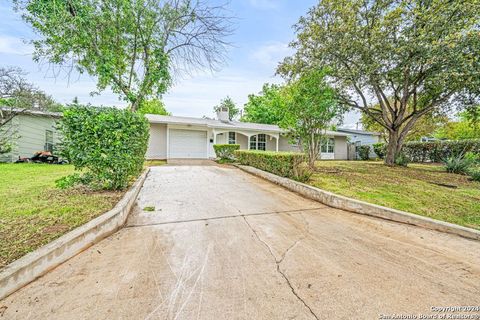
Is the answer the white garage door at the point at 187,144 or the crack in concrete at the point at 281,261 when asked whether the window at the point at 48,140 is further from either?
the crack in concrete at the point at 281,261

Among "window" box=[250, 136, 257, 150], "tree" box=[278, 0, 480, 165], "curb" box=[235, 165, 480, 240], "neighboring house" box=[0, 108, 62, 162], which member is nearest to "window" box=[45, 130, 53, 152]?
"neighboring house" box=[0, 108, 62, 162]

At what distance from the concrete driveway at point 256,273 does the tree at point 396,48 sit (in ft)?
27.9

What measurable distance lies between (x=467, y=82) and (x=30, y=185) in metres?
15.8

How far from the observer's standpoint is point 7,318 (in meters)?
1.61

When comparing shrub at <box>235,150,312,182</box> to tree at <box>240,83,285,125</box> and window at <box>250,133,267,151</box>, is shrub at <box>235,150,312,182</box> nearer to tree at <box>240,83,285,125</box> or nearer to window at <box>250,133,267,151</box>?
window at <box>250,133,267,151</box>

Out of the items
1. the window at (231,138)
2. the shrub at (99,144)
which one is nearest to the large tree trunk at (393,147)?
the window at (231,138)

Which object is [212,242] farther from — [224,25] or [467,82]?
[467,82]

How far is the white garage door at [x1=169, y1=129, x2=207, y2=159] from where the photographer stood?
48.6ft

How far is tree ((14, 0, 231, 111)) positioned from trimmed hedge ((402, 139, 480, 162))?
54.5 ft

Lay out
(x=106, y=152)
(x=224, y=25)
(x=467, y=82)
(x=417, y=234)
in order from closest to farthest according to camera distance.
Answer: (x=417, y=234)
(x=106, y=152)
(x=224, y=25)
(x=467, y=82)

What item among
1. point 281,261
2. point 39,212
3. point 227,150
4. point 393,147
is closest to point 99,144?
point 39,212

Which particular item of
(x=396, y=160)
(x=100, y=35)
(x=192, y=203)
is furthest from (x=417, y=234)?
(x=396, y=160)

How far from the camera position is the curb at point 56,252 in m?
1.88

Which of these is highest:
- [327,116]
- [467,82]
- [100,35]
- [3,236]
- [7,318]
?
[100,35]
